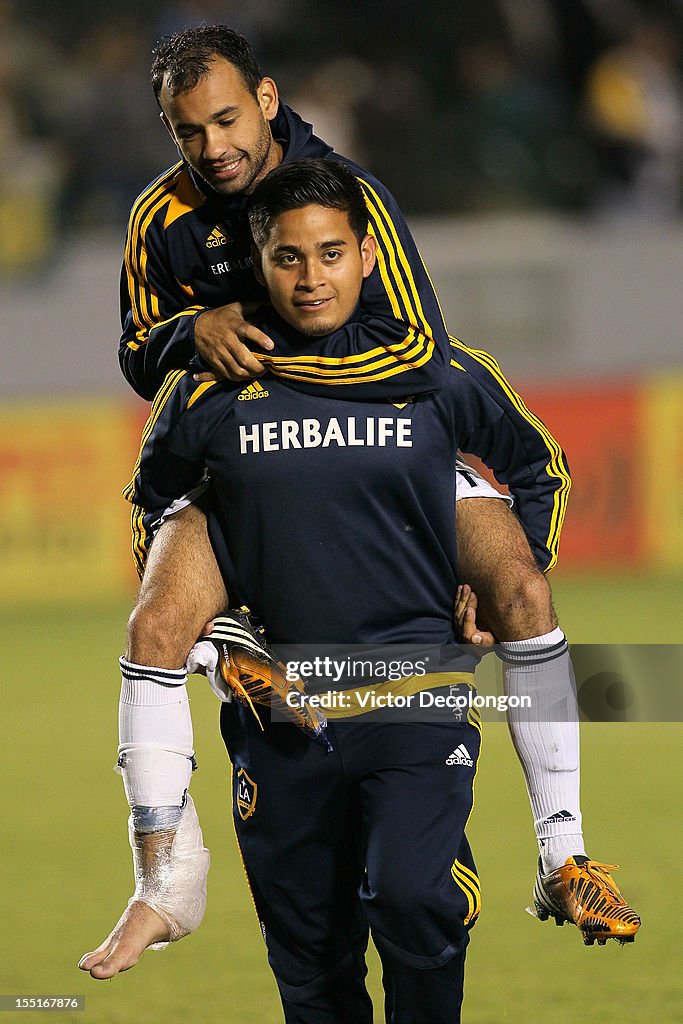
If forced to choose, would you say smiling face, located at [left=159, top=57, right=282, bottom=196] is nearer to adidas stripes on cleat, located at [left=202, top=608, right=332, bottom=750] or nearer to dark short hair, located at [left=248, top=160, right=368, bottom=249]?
dark short hair, located at [left=248, top=160, right=368, bottom=249]

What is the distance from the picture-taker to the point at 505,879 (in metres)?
5.20

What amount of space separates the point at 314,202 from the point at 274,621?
868mm

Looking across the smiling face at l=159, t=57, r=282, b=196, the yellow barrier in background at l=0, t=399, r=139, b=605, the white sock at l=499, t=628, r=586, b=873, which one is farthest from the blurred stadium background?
the smiling face at l=159, t=57, r=282, b=196

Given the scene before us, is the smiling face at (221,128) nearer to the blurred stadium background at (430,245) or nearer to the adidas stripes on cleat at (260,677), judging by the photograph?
the adidas stripes on cleat at (260,677)

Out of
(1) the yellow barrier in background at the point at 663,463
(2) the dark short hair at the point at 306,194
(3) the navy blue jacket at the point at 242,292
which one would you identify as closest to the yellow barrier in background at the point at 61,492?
(1) the yellow barrier in background at the point at 663,463

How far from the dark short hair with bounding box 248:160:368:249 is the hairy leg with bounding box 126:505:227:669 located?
0.63 metres

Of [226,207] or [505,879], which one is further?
[505,879]

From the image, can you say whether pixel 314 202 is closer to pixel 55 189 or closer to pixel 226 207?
pixel 226 207

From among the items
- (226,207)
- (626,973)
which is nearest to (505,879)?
(626,973)

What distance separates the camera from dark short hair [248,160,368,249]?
9.69ft

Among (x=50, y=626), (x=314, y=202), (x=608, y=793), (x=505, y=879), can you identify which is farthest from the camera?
(x=50, y=626)

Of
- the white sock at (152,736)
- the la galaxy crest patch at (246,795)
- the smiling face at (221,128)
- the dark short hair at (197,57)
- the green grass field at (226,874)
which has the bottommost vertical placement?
the green grass field at (226,874)

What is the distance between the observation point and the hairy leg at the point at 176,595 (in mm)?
3090

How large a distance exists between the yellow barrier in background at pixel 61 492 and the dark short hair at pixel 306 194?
700 cm
